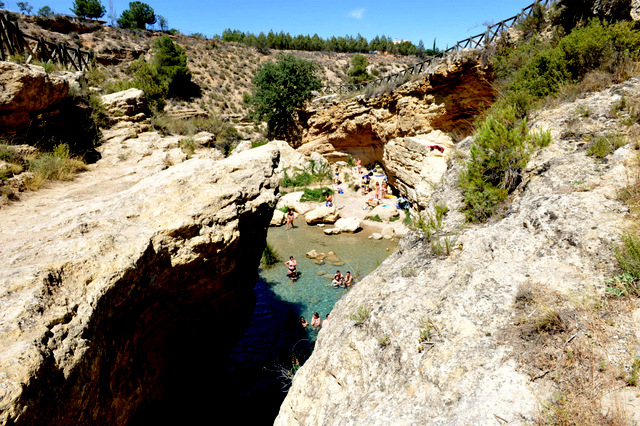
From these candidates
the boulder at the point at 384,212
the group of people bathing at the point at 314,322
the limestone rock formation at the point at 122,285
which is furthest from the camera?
the boulder at the point at 384,212

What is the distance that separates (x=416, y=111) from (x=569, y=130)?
14.4 meters

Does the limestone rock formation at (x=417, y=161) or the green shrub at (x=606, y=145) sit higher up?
the green shrub at (x=606, y=145)

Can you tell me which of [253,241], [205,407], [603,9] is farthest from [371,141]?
[205,407]

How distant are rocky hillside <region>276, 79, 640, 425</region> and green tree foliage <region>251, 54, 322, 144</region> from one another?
82.7 feet

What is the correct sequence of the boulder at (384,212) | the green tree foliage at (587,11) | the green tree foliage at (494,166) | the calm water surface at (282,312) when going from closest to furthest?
the green tree foliage at (494,166), the calm water surface at (282,312), the green tree foliage at (587,11), the boulder at (384,212)

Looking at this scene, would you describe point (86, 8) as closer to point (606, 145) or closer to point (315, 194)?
point (315, 194)

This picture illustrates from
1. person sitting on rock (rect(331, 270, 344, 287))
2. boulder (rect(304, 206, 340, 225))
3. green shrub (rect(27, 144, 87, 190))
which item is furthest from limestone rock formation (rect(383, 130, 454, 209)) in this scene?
green shrub (rect(27, 144, 87, 190))

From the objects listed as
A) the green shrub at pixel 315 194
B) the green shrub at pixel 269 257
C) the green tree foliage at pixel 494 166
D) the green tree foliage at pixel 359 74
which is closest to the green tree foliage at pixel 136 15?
the green tree foliage at pixel 359 74

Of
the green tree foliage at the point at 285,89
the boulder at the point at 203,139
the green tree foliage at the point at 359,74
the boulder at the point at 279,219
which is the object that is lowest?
the boulder at the point at 279,219

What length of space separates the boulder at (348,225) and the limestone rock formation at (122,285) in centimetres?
1078

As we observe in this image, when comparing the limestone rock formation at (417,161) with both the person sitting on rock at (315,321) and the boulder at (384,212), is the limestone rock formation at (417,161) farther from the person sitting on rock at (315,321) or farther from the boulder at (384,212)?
the person sitting on rock at (315,321)

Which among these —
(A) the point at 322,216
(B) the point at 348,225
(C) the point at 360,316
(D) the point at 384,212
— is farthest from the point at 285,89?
(C) the point at 360,316

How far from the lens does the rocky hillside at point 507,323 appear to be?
250 centimetres

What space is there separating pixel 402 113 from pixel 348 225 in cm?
813
